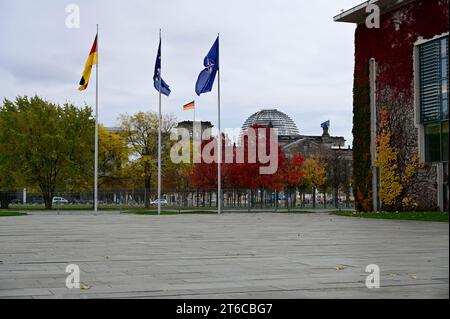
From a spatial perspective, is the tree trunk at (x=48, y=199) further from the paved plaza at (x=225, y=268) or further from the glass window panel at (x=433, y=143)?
the paved plaza at (x=225, y=268)

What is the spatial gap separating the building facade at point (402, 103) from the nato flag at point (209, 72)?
11.6 metres

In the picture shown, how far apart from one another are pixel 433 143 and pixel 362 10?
497 inches

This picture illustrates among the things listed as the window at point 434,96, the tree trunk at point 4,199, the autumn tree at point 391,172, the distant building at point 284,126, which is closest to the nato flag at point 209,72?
the autumn tree at point 391,172

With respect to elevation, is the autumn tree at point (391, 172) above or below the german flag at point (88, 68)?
below

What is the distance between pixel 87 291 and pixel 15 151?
58.9m

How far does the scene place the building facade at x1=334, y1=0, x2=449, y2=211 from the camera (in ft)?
138

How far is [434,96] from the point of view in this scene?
1676 inches

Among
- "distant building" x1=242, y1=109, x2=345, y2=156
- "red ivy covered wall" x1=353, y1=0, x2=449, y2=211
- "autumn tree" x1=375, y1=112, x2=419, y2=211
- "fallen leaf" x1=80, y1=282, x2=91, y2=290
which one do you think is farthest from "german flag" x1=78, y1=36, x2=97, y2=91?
"distant building" x1=242, y1=109, x2=345, y2=156

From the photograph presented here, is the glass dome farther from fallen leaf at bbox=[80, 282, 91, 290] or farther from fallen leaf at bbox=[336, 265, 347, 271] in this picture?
fallen leaf at bbox=[80, 282, 91, 290]

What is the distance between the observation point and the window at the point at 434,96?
4125 cm

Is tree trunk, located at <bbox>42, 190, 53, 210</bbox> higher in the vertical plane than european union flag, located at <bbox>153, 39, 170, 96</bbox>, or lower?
lower
